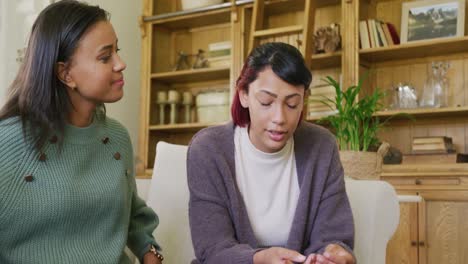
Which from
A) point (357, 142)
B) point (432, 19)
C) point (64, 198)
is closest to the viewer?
point (64, 198)

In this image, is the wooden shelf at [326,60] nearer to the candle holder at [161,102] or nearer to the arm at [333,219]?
the candle holder at [161,102]

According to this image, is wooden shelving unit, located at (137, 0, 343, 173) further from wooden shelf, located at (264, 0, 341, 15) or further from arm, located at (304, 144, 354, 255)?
arm, located at (304, 144, 354, 255)

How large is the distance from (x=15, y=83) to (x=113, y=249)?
45 cm

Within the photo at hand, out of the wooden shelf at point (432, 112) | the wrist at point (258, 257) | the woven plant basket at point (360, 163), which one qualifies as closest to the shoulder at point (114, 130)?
the wrist at point (258, 257)

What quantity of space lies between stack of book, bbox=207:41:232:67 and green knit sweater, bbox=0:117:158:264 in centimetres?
283

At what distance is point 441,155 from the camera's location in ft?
10.9

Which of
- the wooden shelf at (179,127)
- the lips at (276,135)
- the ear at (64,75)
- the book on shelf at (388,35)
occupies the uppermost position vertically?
the book on shelf at (388,35)

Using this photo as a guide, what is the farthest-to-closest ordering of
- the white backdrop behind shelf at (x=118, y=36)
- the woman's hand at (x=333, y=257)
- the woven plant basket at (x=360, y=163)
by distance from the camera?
the white backdrop behind shelf at (x=118, y=36), the woven plant basket at (x=360, y=163), the woman's hand at (x=333, y=257)

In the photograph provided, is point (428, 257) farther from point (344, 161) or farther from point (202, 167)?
point (202, 167)

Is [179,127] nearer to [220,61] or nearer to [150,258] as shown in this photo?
[220,61]

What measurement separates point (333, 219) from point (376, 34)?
7.71ft

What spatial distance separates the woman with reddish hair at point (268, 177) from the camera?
57.2 inches

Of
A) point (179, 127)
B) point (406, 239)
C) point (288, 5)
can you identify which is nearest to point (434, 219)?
point (406, 239)

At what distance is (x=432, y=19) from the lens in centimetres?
348
